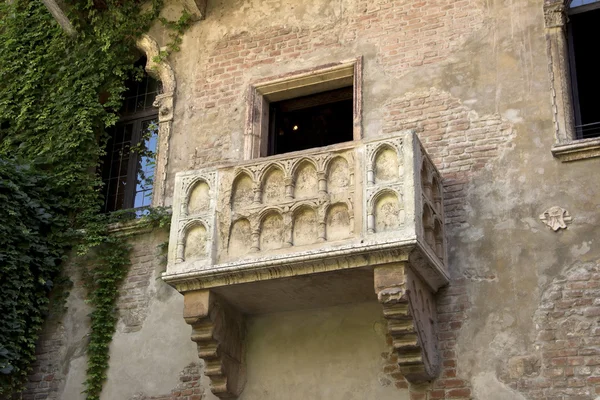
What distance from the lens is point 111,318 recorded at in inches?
412

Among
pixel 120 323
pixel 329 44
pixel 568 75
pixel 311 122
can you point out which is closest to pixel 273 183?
pixel 311 122

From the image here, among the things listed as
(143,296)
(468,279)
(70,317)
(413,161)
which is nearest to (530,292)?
(468,279)

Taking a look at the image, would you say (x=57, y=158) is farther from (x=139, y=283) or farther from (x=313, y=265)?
(x=313, y=265)

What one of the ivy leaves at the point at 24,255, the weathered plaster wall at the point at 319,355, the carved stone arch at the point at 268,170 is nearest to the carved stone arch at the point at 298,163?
the carved stone arch at the point at 268,170

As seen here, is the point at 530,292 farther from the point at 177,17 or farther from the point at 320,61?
the point at 177,17

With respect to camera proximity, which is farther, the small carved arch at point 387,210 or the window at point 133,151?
the window at point 133,151

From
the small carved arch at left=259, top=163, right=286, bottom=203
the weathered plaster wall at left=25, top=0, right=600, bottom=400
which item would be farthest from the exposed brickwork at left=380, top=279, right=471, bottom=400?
the small carved arch at left=259, top=163, right=286, bottom=203

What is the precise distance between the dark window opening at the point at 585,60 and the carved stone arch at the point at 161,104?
455 centimetres

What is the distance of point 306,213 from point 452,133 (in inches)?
73.8

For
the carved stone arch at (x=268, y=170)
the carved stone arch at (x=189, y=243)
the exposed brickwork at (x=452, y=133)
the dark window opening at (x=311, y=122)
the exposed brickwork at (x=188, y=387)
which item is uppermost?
the dark window opening at (x=311, y=122)

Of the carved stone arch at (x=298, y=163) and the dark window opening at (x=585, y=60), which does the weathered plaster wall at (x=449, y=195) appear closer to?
the dark window opening at (x=585, y=60)

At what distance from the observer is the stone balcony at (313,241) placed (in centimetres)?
855

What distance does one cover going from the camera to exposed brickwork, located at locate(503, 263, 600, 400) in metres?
8.33

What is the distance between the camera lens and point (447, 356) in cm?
889
